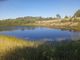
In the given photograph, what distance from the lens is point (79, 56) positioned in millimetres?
8555

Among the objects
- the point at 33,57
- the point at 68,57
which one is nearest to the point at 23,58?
the point at 33,57

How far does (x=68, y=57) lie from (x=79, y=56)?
41 cm

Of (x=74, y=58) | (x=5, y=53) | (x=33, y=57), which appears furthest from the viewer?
(x=5, y=53)

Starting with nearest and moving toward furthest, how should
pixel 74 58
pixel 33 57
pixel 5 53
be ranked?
pixel 74 58, pixel 33 57, pixel 5 53

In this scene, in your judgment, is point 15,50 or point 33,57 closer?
point 33,57

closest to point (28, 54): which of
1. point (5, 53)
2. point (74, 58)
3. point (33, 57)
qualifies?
point (33, 57)

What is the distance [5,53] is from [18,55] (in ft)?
2.63

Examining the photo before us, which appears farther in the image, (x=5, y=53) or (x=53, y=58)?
(x=5, y=53)

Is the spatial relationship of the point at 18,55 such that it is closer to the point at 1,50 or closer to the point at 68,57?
the point at 1,50

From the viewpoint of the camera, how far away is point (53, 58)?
338 inches

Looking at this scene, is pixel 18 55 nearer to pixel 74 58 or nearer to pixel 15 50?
pixel 15 50

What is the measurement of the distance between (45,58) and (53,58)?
434 mm

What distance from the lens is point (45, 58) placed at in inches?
351

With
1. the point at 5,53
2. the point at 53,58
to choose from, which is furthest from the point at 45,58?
the point at 5,53
